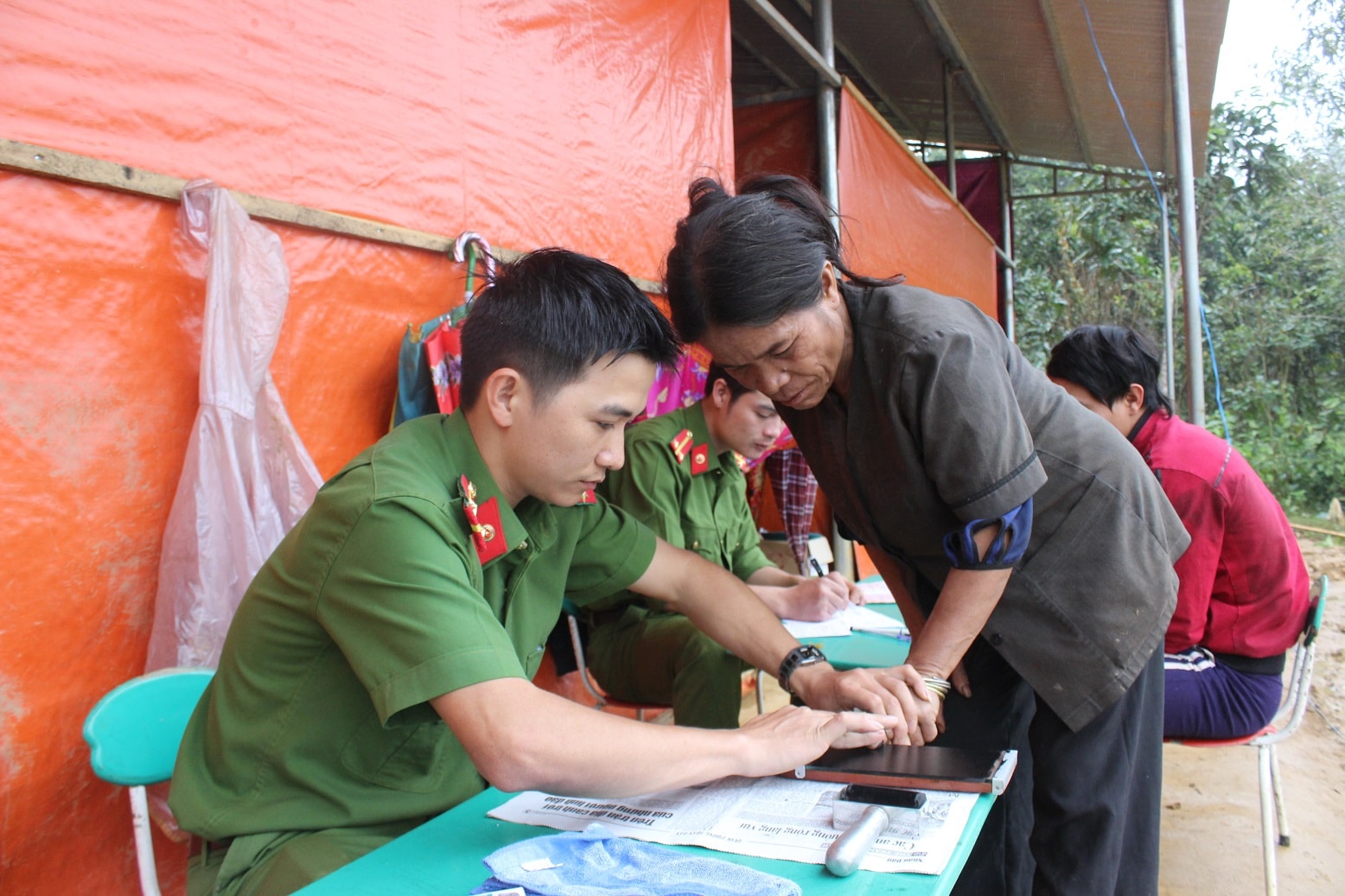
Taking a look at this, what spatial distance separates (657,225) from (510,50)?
2.95ft

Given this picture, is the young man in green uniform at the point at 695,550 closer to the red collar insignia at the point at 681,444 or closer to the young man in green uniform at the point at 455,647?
the red collar insignia at the point at 681,444

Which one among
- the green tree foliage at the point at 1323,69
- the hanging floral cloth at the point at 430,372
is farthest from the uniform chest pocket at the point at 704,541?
the green tree foliage at the point at 1323,69

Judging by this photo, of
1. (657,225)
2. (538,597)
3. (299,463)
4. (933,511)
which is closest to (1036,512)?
(933,511)

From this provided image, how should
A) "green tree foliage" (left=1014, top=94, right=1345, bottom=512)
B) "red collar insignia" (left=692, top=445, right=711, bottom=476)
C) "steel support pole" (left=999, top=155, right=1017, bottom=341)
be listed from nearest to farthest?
"red collar insignia" (left=692, top=445, right=711, bottom=476), "steel support pole" (left=999, top=155, right=1017, bottom=341), "green tree foliage" (left=1014, top=94, right=1345, bottom=512)

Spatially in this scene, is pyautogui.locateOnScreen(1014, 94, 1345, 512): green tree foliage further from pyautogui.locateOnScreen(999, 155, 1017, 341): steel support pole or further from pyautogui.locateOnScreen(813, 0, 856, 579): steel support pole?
pyautogui.locateOnScreen(813, 0, 856, 579): steel support pole

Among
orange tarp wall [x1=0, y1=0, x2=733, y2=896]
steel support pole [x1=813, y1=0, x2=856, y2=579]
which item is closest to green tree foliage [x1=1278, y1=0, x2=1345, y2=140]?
steel support pole [x1=813, y1=0, x2=856, y2=579]

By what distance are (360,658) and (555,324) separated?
52 cm

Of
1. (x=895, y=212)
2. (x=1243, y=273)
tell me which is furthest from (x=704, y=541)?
(x=1243, y=273)

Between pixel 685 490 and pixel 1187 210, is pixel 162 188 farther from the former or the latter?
pixel 1187 210

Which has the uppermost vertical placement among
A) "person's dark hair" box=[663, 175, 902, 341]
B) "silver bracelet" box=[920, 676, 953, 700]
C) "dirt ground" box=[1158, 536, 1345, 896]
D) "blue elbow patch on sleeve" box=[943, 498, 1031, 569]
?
"person's dark hair" box=[663, 175, 902, 341]

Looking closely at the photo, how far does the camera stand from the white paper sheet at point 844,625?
2.21 meters

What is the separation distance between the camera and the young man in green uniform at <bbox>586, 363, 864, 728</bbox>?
2369mm

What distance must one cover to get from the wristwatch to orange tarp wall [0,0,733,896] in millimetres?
1097

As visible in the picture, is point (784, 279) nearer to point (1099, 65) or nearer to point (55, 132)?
point (55, 132)
